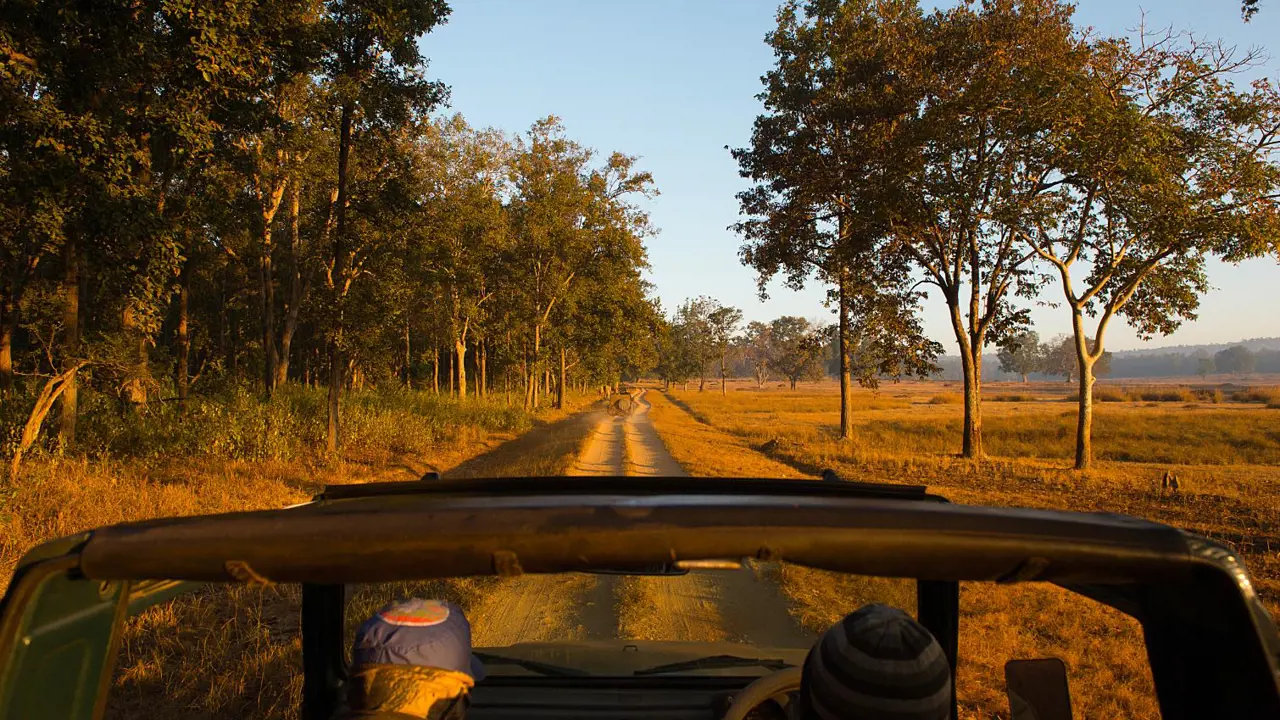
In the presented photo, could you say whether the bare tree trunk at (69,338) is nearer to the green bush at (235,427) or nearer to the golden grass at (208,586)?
the green bush at (235,427)

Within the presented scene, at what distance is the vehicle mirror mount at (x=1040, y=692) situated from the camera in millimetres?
2080

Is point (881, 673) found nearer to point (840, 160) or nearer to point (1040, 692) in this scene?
point (1040, 692)

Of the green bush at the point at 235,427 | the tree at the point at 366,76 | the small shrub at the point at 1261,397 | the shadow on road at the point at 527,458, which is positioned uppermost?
the tree at the point at 366,76

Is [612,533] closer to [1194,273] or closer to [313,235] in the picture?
[313,235]

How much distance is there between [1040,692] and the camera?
208cm

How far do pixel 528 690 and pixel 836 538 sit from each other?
1.95 metres

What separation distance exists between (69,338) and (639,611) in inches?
431

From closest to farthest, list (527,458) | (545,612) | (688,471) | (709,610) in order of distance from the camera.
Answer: (545,612)
(709,610)
(688,471)
(527,458)

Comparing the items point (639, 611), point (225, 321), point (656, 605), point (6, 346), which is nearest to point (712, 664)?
point (639, 611)

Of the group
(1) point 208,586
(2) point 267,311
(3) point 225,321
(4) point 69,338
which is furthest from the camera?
(3) point 225,321

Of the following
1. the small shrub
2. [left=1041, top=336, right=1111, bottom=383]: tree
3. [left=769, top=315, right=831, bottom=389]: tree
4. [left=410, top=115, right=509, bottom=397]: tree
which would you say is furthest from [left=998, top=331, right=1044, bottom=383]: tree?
[left=410, top=115, right=509, bottom=397]: tree

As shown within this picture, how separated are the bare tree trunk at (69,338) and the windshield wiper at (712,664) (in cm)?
1203

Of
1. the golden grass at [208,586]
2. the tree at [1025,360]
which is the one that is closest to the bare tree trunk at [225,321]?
the golden grass at [208,586]

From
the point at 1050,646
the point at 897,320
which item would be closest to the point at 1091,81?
the point at 897,320
